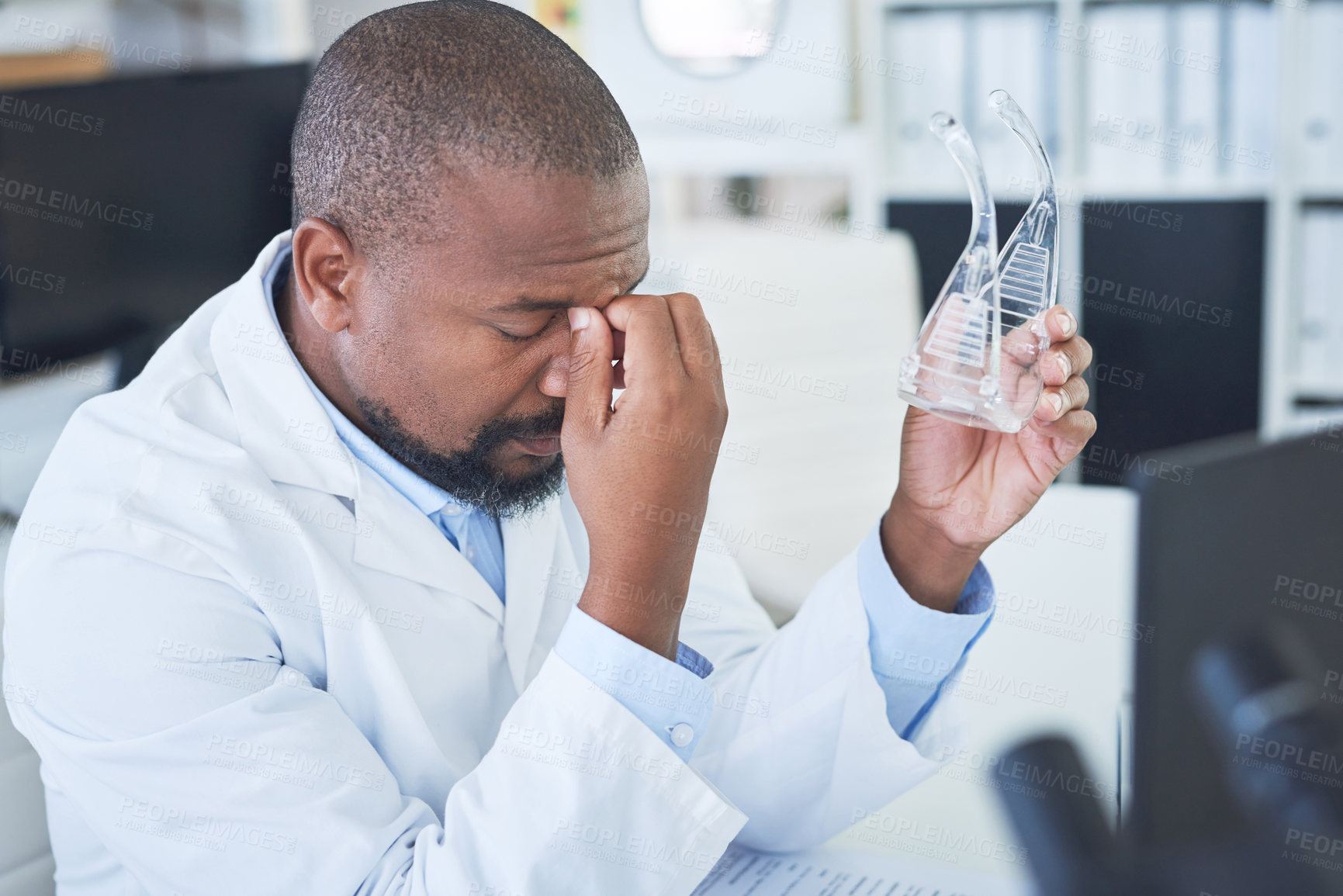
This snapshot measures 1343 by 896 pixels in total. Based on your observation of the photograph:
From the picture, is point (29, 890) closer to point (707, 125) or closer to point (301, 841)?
point (301, 841)

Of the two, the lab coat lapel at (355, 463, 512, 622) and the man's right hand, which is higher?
the man's right hand

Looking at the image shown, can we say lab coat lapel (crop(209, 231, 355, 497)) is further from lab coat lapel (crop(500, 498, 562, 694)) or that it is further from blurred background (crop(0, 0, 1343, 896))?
blurred background (crop(0, 0, 1343, 896))

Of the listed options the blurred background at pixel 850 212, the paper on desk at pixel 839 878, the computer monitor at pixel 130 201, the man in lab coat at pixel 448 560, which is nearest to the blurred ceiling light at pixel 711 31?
the blurred background at pixel 850 212

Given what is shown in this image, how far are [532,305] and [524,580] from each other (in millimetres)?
293

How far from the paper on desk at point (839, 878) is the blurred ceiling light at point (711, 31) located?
2.09 m

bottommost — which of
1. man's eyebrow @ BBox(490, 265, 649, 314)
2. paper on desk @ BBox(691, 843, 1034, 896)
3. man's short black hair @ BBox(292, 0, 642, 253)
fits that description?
paper on desk @ BBox(691, 843, 1034, 896)

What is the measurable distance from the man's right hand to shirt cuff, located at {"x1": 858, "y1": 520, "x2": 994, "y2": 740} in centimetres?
24

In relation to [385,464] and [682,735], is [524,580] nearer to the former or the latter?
[385,464]

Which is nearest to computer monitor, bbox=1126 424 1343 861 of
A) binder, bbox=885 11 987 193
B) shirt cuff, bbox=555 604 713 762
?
shirt cuff, bbox=555 604 713 762

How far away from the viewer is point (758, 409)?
2.11m

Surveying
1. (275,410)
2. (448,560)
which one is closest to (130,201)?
(275,410)

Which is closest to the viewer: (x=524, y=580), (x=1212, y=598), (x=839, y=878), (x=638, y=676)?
(x=1212, y=598)

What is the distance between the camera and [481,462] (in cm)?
99

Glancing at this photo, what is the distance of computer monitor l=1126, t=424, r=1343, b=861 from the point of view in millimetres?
483
